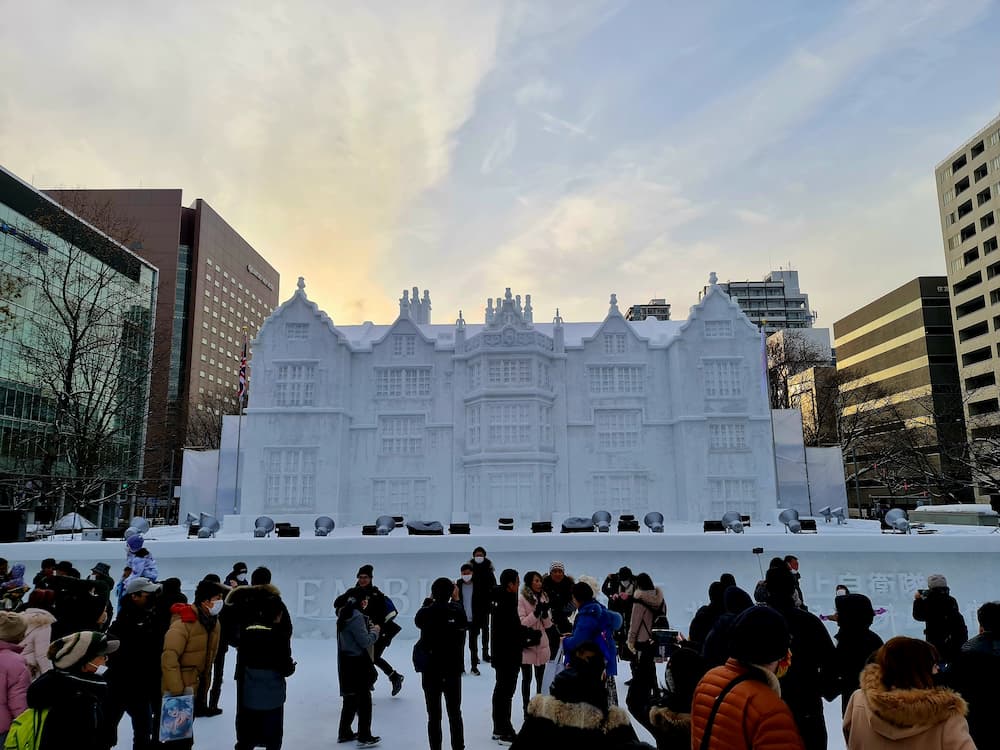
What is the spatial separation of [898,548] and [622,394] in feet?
69.3

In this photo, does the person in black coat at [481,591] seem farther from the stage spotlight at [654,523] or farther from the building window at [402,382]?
the building window at [402,382]

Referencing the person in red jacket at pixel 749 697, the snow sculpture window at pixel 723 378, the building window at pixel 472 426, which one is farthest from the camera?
the snow sculpture window at pixel 723 378

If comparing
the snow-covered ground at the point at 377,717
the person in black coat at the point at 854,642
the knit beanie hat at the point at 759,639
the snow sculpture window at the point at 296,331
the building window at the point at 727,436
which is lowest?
the snow-covered ground at the point at 377,717

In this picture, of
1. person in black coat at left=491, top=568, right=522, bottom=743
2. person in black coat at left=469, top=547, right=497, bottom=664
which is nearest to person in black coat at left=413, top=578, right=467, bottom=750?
person in black coat at left=491, top=568, right=522, bottom=743

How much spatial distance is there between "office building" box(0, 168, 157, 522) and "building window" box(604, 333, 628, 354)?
26469 millimetres

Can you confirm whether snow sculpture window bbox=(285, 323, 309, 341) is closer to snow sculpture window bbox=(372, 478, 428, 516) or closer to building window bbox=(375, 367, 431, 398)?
building window bbox=(375, 367, 431, 398)

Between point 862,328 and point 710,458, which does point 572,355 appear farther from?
point 862,328

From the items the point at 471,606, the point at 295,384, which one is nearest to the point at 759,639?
the point at 471,606

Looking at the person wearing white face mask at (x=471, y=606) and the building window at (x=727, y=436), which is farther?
the building window at (x=727, y=436)

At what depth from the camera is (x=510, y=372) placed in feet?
125

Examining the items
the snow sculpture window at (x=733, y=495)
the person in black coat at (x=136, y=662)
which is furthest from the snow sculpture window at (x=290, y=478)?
the person in black coat at (x=136, y=662)

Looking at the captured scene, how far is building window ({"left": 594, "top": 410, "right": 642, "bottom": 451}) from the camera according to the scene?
38.5 m

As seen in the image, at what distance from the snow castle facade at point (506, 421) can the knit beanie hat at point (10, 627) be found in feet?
103

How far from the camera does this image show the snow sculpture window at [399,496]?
37688mm
